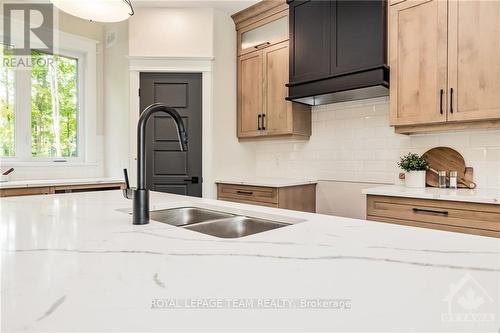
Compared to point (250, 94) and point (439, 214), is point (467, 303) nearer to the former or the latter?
point (439, 214)

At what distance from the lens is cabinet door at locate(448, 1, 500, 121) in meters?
2.02

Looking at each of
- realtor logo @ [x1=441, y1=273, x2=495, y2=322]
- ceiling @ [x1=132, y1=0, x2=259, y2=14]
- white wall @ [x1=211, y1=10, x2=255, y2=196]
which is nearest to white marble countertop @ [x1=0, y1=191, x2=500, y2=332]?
realtor logo @ [x1=441, y1=273, x2=495, y2=322]

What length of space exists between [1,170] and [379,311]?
3.85 meters

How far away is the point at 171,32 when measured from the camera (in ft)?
11.3

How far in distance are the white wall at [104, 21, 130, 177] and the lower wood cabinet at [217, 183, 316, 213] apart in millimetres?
1219

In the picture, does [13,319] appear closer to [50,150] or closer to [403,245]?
[403,245]

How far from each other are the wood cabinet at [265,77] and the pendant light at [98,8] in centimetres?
180

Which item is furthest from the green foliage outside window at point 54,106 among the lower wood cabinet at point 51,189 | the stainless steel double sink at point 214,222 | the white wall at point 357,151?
the stainless steel double sink at point 214,222

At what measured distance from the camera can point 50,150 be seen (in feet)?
12.2

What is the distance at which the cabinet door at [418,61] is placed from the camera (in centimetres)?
223

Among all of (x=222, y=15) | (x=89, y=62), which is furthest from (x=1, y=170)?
(x=222, y=15)

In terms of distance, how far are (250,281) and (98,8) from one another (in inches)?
69.1

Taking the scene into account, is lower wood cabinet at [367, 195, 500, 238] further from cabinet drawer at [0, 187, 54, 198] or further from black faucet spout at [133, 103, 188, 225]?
cabinet drawer at [0, 187, 54, 198]

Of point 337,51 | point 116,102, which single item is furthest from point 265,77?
point 116,102
